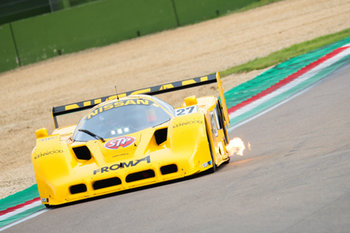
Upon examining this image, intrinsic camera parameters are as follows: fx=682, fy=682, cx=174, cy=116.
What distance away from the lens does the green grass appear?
1698 centimetres

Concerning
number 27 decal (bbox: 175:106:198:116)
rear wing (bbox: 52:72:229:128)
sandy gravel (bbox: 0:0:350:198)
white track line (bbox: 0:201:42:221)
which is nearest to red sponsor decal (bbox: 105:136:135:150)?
number 27 decal (bbox: 175:106:198:116)

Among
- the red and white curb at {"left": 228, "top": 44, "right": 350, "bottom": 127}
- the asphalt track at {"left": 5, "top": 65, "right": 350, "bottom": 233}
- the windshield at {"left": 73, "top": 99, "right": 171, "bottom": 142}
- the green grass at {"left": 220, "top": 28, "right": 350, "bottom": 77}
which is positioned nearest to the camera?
the asphalt track at {"left": 5, "top": 65, "right": 350, "bottom": 233}

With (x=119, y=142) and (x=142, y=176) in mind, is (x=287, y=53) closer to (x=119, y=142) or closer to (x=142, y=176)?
(x=119, y=142)

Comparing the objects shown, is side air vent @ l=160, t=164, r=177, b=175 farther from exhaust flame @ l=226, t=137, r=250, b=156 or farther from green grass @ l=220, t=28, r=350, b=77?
green grass @ l=220, t=28, r=350, b=77

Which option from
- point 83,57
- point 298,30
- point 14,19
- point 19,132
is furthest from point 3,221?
point 14,19

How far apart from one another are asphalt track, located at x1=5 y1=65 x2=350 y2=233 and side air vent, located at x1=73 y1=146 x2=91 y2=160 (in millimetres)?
852

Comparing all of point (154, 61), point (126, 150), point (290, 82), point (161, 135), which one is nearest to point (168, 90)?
point (161, 135)

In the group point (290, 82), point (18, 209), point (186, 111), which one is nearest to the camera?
point (186, 111)

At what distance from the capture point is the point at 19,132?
658 inches

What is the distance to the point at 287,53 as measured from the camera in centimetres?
1766

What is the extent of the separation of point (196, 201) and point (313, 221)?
157 centimetres

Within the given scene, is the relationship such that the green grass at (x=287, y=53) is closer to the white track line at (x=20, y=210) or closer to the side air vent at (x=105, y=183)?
the white track line at (x=20, y=210)

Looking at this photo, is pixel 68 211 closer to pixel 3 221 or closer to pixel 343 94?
pixel 3 221

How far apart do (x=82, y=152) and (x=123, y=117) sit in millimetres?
675
